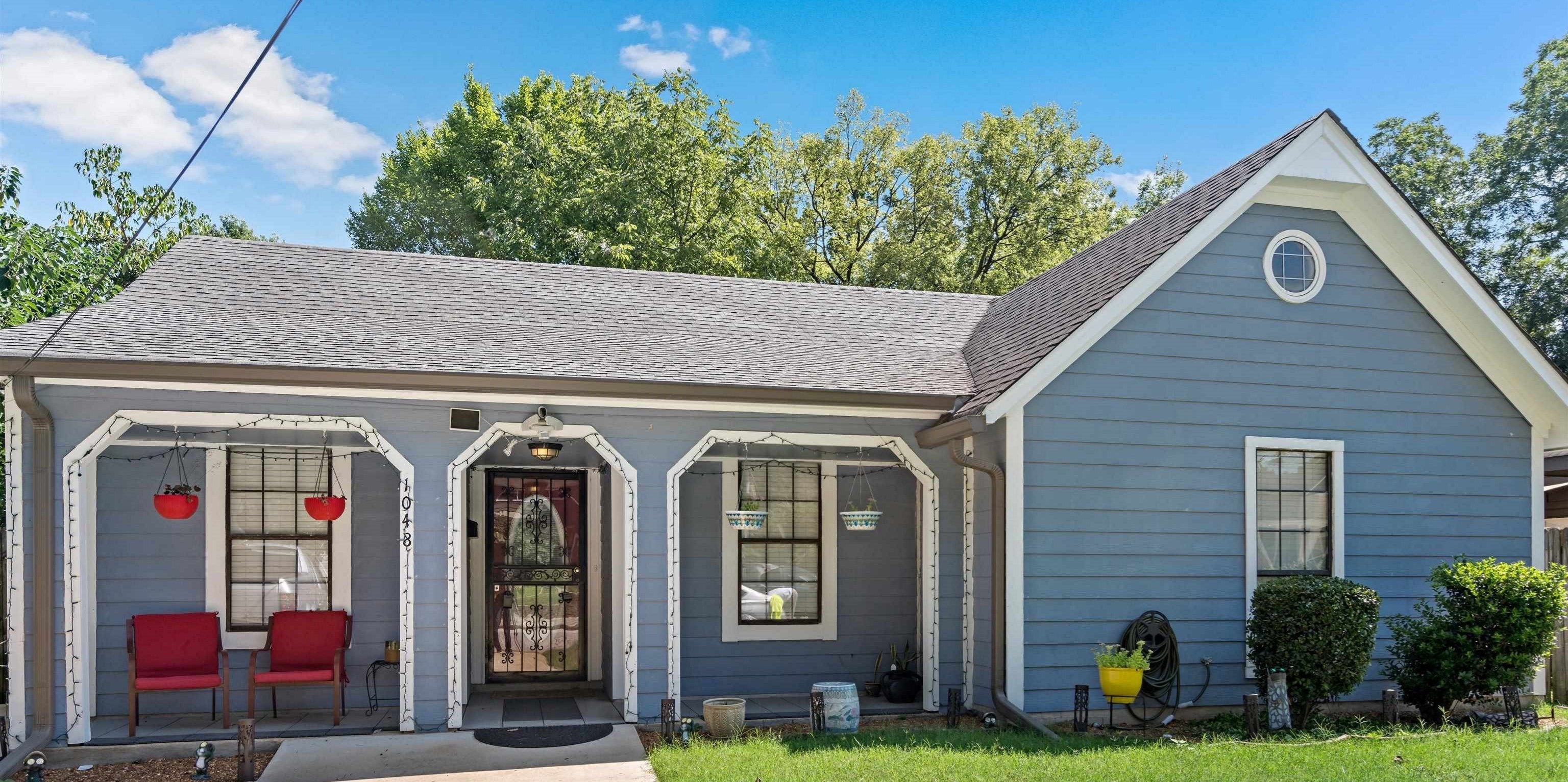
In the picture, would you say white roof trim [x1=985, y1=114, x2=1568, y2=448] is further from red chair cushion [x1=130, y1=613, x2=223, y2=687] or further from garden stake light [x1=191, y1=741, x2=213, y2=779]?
red chair cushion [x1=130, y1=613, x2=223, y2=687]

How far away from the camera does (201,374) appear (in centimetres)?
668

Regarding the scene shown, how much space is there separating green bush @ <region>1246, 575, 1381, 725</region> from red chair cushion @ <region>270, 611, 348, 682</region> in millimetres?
6896

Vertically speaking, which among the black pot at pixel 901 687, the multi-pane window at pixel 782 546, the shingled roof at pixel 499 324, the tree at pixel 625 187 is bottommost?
the black pot at pixel 901 687

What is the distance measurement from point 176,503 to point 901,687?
560 centimetres

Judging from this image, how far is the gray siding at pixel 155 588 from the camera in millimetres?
7996

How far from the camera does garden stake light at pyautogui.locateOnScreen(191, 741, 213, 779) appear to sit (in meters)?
6.32

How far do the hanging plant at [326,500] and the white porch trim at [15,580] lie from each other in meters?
1.71

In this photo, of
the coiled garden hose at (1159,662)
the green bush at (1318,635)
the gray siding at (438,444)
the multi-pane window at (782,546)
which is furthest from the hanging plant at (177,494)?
the green bush at (1318,635)

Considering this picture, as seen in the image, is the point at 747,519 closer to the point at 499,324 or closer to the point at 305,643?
the point at 499,324

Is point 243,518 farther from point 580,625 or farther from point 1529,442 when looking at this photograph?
point 1529,442

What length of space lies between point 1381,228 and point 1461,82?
40.7 ft

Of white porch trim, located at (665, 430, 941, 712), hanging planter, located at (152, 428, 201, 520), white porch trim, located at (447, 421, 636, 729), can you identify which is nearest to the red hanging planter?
hanging planter, located at (152, 428, 201, 520)

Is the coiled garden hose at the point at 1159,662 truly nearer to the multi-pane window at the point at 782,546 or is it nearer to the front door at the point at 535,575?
the multi-pane window at the point at 782,546

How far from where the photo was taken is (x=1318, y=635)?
7445 millimetres
